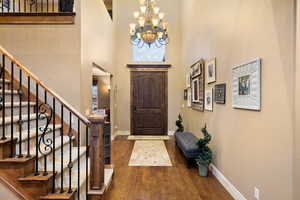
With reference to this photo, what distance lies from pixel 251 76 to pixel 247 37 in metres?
0.50

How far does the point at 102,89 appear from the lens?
8992mm

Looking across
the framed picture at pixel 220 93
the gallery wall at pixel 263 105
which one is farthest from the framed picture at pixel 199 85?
the framed picture at pixel 220 93

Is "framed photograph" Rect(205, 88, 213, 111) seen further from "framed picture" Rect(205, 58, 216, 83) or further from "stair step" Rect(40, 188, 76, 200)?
"stair step" Rect(40, 188, 76, 200)

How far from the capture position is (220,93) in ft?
11.2

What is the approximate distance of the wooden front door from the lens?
7848 mm

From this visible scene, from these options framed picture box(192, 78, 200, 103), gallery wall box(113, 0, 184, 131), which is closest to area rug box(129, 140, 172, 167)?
framed picture box(192, 78, 200, 103)

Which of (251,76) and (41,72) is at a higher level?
(41,72)

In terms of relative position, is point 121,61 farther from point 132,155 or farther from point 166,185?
point 166,185

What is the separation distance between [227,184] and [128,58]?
5935 mm

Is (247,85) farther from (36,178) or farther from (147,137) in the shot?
(147,137)

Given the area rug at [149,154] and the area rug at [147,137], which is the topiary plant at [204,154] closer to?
the area rug at [149,154]

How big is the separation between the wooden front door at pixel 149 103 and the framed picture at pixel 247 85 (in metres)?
5.06

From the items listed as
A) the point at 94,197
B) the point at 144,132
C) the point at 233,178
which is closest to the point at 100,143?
the point at 94,197

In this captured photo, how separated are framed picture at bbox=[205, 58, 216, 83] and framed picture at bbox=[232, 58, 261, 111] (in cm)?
87
